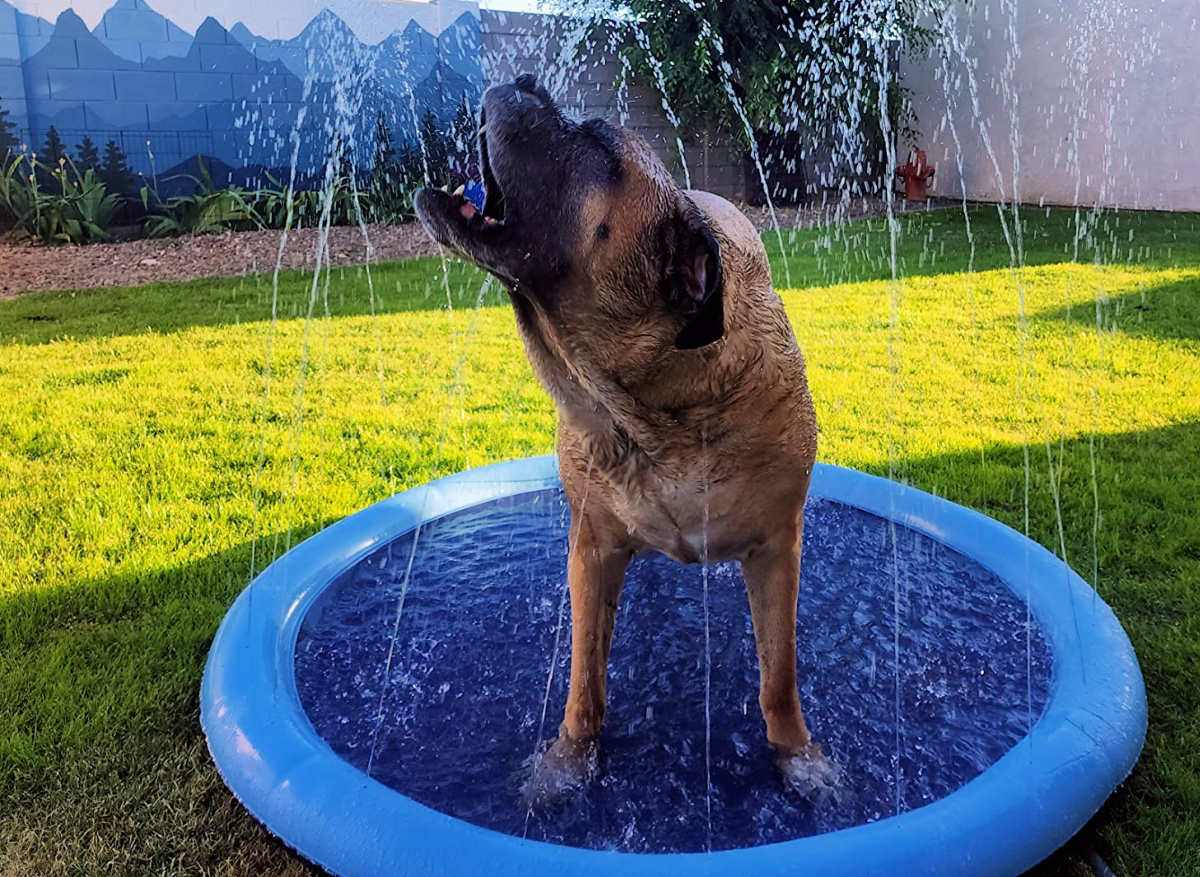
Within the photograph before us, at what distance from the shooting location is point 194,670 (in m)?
2.79

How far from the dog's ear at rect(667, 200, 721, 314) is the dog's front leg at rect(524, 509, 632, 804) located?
25.1 inches

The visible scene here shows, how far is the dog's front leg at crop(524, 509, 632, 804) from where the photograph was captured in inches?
84.6

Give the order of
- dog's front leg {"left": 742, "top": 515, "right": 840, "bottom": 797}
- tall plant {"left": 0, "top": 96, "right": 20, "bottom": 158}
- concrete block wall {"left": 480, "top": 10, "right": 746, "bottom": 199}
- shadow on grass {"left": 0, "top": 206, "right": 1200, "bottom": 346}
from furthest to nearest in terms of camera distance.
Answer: concrete block wall {"left": 480, "top": 10, "right": 746, "bottom": 199} < tall plant {"left": 0, "top": 96, "right": 20, "bottom": 158} < shadow on grass {"left": 0, "top": 206, "right": 1200, "bottom": 346} < dog's front leg {"left": 742, "top": 515, "right": 840, "bottom": 797}

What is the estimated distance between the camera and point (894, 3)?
12383 mm

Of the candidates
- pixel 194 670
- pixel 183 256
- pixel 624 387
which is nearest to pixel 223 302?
pixel 183 256

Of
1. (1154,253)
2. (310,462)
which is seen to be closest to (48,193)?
(310,462)

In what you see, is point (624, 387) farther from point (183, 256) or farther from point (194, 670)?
point (183, 256)

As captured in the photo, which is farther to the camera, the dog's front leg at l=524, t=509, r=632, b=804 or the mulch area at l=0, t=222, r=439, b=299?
the mulch area at l=0, t=222, r=439, b=299

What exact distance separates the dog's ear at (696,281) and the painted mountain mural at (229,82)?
10632 millimetres

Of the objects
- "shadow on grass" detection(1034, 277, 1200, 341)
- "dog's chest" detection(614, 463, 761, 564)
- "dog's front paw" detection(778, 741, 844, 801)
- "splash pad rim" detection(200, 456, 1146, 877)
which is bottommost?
"shadow on grass" detection(1034, 277, 1200, 341)

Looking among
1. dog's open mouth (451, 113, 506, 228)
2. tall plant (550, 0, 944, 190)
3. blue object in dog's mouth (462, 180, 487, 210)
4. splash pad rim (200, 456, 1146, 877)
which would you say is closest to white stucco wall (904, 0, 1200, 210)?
tall plant (550, 0, 944, 190)

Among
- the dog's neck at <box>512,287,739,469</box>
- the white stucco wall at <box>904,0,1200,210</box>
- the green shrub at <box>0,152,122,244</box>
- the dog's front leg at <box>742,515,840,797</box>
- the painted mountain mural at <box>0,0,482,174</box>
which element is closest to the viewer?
the dog's neck at <box>512,287,739,469</box>

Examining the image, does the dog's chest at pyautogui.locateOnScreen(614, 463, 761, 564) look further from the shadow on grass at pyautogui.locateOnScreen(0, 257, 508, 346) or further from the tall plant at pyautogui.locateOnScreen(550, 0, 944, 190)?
the tall plant at pyautogui.locateOnScreen(550, 0, 944, 190)

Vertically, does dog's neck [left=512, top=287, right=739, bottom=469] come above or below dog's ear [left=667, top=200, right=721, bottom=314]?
below
